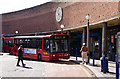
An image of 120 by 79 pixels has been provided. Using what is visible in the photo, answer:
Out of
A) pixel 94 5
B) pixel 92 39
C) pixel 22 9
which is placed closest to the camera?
pixel 94 5

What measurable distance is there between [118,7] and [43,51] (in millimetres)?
8715

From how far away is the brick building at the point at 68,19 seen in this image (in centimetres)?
1947

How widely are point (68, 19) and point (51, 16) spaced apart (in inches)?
241

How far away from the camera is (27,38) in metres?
23.9

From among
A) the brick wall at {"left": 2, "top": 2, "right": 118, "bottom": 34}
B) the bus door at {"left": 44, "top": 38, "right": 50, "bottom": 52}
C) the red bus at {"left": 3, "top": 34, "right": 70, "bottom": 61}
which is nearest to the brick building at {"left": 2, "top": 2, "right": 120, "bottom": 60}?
the brick wall at {"left": 2, "top": 2, "right": 118, "bottom": 34}

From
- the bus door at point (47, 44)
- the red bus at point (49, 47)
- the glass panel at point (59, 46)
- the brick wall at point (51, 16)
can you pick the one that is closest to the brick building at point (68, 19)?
the brick wall at point (51, 16)

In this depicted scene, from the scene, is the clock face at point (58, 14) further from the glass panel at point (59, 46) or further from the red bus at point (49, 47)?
the glass panel at point (59, 46)

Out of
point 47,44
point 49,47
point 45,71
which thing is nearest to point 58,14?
point 47,44

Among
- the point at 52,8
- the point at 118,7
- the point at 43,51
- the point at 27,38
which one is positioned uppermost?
the point at 52,8

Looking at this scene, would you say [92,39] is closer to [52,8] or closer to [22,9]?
[52,8]

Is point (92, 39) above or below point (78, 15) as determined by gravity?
below

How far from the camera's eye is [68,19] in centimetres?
2948

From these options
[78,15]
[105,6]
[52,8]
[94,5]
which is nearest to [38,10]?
[52,8]

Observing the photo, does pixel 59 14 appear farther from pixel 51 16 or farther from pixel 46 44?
pixel 46 44
